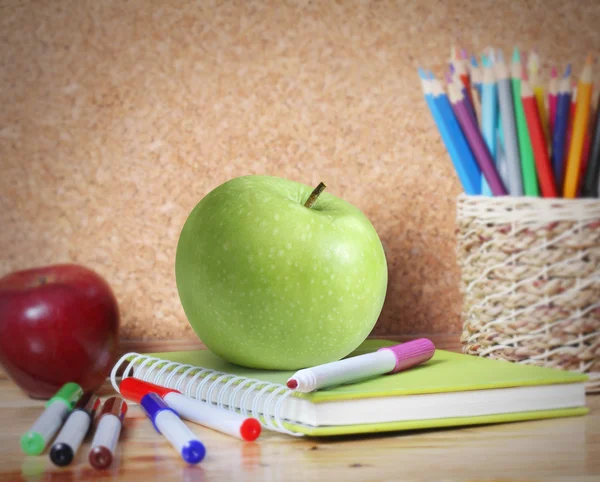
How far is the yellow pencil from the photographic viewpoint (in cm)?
65

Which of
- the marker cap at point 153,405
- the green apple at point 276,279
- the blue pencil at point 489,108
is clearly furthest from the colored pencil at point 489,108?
the marker cap at point 153,405

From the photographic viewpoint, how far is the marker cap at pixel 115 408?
0.58m

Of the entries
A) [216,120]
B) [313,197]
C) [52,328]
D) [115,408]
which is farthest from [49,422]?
[216,120]

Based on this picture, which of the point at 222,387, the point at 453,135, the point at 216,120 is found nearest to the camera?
the point at 222,387

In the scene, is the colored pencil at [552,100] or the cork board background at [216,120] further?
the cork board background at [216,120]

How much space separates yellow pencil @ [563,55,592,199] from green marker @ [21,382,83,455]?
0.46 meters

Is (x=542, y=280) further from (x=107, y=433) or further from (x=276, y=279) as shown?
(x=107, y=433)

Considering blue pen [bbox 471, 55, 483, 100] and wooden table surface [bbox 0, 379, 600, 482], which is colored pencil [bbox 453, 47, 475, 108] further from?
wooden table surface [bbox 0, 379, 600, 482]

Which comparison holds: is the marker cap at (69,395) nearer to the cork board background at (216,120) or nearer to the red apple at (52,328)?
the red apple at (52,328)

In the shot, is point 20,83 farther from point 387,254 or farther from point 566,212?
point 566,212

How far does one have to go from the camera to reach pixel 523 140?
0.68m

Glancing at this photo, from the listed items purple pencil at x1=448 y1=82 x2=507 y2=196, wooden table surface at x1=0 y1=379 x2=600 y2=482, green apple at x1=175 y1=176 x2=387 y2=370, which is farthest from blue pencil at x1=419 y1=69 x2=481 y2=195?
wooden table surface at x1=0 y1=379 x2=600 y2=482

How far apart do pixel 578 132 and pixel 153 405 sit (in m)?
0.43

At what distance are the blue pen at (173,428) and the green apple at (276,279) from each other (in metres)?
0.09
